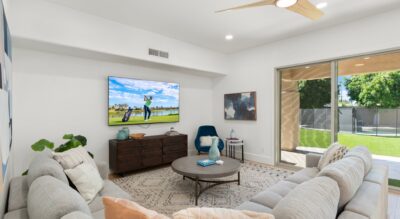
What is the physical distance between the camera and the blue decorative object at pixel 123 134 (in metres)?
3.90

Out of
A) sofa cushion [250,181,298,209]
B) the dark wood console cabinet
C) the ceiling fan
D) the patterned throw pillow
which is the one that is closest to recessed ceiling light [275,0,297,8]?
the ceiling fan

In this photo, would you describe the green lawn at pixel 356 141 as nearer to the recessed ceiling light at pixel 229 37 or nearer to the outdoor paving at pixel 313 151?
the outdoor paving at pixel 313 151

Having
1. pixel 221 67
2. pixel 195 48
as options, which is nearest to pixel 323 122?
pixel 221 67

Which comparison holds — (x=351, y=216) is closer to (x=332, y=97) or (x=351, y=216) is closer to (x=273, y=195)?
(x=273, y=195)

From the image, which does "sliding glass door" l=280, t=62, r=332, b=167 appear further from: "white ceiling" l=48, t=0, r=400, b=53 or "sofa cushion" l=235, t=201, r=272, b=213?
"sofa cushion" l=235, t=201, r=272, b=213

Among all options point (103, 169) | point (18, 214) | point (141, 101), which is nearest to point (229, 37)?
point (141, 101)

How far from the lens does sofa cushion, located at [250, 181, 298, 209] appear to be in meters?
1.79

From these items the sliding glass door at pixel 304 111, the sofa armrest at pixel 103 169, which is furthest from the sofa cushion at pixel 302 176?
the sofa armrest at pixel 103 169

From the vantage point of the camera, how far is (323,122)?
391 cm

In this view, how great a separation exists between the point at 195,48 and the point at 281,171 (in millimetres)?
3328

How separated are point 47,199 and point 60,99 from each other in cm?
289

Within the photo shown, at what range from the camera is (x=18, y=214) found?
4.42 feet

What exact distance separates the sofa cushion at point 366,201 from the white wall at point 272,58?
2.79m

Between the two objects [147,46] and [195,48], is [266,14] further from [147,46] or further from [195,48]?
[147,46]
